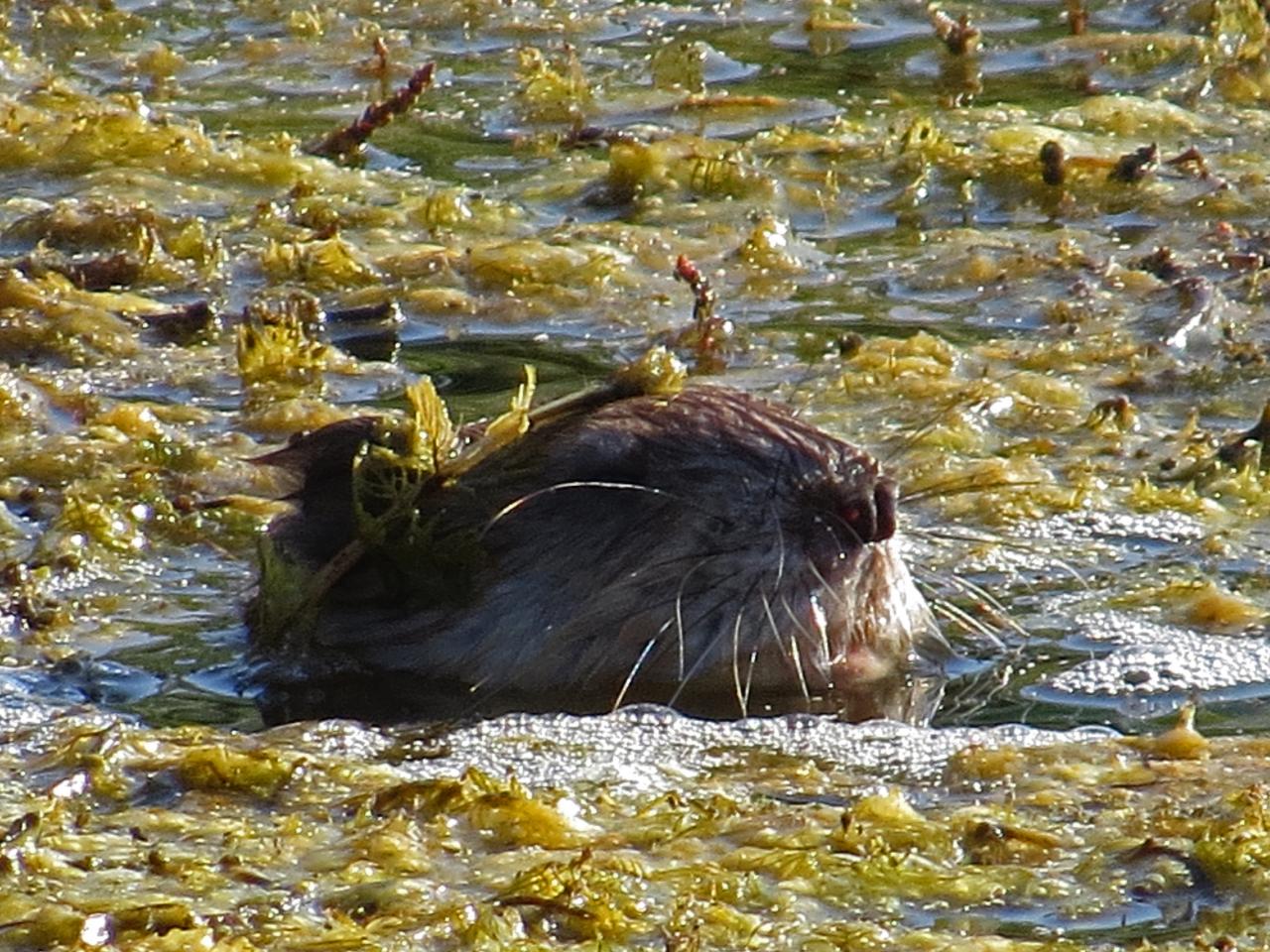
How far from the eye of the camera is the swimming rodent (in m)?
5.29

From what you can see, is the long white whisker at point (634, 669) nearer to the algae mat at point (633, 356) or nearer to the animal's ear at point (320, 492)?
the algae mat at point (633, 356)

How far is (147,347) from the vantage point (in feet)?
24.9

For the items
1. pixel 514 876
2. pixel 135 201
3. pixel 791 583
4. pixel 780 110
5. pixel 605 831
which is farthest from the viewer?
pixel 780 110

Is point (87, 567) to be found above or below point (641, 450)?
below

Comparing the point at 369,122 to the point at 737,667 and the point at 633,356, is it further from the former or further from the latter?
the point at 737,667

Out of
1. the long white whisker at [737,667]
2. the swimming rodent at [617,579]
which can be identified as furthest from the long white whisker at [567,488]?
the long white whisker at [737,667]

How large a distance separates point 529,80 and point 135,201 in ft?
5.74

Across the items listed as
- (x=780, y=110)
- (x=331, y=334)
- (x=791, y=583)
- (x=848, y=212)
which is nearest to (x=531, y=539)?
(x=791, y=583)

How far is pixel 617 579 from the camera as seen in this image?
536 cm

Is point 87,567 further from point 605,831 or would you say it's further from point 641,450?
point 605,831

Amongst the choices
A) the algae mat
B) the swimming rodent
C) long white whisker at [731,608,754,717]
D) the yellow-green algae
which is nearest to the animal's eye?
the swimming rodent

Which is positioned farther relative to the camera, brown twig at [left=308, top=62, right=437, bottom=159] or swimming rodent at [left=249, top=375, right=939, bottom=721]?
brown twig at [left=308, top=62, right=437, bottom=159]

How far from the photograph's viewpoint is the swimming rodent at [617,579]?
17.4 feet

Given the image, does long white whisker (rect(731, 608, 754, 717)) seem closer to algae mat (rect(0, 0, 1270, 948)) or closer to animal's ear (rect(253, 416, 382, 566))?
algae mat (rect(0, 0, 1270, 948))
